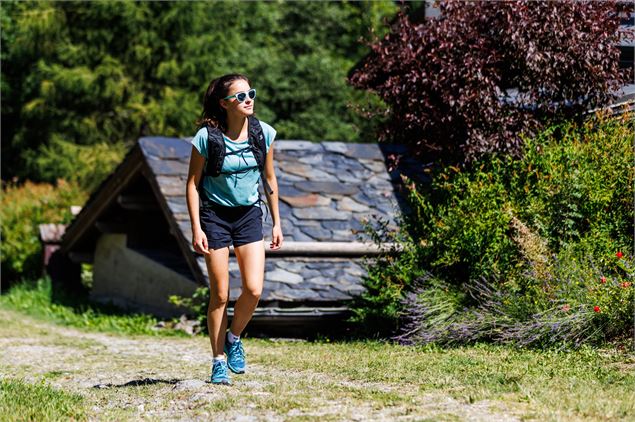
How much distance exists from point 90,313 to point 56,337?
2271 millimetres

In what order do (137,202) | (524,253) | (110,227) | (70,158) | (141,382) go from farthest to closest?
(70,158), (110,227), (137,202), (524,253), (141,382)

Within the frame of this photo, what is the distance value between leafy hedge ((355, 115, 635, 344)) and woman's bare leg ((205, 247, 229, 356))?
2.28 m

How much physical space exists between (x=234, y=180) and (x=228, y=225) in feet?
0.90

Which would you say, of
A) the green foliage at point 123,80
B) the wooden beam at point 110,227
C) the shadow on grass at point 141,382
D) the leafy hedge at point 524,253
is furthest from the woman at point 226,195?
the green foliage at point 123,80

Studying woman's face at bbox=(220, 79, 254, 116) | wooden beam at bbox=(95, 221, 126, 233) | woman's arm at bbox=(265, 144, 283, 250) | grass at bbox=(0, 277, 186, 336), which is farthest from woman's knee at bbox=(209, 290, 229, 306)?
wooden beam at bbox=(95, 221, 126, 233)

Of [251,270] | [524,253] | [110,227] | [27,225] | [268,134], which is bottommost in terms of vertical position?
[27,225]

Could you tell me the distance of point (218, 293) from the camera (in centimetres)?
595

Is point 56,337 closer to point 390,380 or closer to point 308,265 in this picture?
point 308,265

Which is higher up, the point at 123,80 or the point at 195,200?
the point at 195,200

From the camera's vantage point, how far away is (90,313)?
42.1ft

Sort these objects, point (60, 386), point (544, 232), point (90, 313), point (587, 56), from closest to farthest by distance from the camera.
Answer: point (60, 386) → point (544, 232) → point (587, 56) → point (90, 313)

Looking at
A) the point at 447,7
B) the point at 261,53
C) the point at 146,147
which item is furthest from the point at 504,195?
the point at 261,53

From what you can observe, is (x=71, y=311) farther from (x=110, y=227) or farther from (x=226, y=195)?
(x=226, y=195)

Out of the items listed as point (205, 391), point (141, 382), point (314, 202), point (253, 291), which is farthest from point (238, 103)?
point (314, 202)
